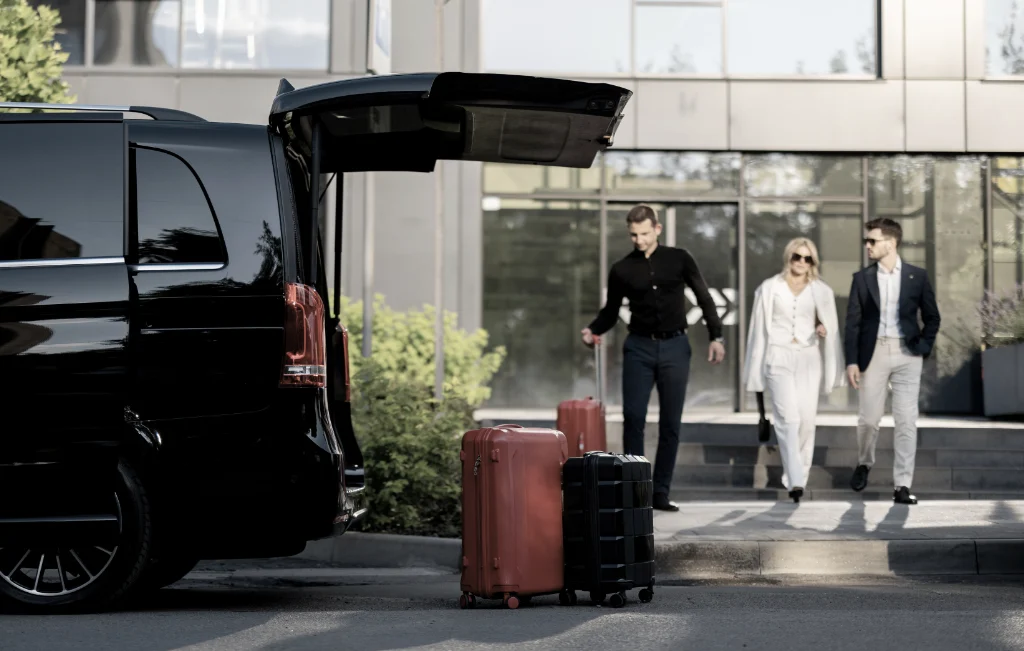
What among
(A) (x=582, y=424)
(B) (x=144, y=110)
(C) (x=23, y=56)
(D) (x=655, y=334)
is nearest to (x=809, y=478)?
(A) (x=582, y=424)

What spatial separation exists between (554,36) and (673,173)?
2.12m

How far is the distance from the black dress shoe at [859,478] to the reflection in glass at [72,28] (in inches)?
406

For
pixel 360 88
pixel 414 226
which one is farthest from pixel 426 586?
pixel 414 226

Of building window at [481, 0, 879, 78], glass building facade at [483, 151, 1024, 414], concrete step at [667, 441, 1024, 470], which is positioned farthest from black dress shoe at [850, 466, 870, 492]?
building window at [481, 0, 879, 78]

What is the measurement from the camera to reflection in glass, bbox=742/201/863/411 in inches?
661

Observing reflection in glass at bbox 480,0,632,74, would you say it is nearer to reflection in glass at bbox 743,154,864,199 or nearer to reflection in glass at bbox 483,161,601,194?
reflection in glass at bbox 483,161,601,194

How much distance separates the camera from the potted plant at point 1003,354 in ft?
49.9

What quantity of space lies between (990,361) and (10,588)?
12314 millimetres

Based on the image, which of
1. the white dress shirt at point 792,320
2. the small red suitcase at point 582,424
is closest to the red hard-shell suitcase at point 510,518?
the small red suitcase at point 582,424

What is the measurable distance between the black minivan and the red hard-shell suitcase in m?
0.64

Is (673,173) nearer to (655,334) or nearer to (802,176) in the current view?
(802,176)

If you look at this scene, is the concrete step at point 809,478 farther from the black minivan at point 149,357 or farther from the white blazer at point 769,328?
the black minivan at point 149,357

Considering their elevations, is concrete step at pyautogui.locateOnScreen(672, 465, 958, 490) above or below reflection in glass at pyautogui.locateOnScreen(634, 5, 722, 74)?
below

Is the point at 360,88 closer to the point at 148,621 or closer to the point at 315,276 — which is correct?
the point at 315,276
